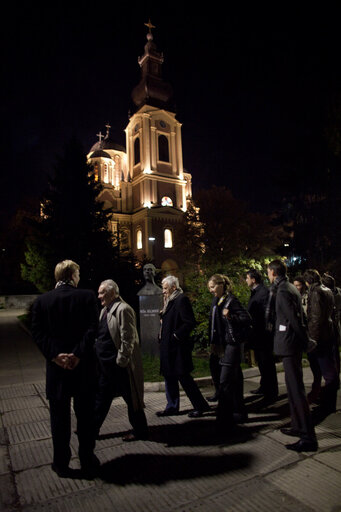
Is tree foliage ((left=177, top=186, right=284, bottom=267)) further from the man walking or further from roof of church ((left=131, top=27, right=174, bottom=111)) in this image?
the man walking

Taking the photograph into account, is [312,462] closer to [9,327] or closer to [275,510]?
[275,510]

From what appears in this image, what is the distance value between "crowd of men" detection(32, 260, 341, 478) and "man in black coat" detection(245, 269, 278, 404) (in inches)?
0.7

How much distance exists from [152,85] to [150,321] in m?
53.1

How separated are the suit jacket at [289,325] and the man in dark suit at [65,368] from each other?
7.08 feet

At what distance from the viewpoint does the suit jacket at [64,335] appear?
10.3 feet

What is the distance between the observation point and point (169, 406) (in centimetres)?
482

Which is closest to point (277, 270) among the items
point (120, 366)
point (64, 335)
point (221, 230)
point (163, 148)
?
point (120, 366)

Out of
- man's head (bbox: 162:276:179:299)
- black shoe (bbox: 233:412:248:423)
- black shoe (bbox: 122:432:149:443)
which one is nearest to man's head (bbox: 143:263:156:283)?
man's head (bbox: 162:276:179:299)

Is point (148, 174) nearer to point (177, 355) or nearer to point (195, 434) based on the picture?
point (177, 355)

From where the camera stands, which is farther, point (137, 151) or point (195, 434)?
point (137, 151)

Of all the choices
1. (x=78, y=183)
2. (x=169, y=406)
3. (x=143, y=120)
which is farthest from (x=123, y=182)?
(x=169, y=406)

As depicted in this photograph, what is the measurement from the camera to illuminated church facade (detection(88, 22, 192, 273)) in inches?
1817

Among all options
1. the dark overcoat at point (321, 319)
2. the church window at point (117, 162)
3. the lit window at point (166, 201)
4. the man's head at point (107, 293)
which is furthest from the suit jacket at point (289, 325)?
the church window at point (117, 162)

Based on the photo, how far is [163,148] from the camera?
167 ft
